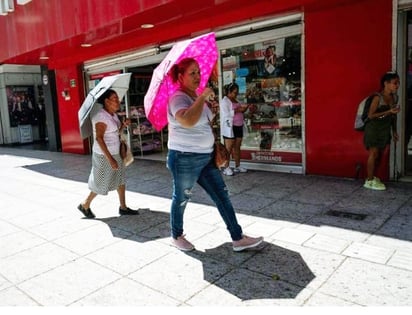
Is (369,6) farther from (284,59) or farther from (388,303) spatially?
(388,303)

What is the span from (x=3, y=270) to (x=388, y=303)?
3171 millimetres

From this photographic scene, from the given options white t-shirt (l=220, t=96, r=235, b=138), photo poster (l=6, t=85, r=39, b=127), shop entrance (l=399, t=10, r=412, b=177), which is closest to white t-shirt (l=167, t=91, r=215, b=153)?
white t-shirt (l=220, t=96, r=235, b=138)

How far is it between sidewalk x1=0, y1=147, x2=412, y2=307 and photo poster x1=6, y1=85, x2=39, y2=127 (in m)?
11.4

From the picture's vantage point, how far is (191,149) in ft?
11.0

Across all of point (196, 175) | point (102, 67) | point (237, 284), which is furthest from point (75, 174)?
point (237, 284)

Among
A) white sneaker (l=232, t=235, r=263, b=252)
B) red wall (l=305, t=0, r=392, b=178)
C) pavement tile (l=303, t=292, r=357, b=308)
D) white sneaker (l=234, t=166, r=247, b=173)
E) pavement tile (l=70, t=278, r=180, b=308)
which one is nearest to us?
pavement tile (l=303, t=292, r=357, b=308)

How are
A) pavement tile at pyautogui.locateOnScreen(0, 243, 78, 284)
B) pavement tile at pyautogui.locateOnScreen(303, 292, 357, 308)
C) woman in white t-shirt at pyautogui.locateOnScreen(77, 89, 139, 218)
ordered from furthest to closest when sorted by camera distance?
woman in white t-shirt at pyautogui.locateOnScreen(77, 89, 139, 218), pavement tile at pyautogui.locateOnScreen(0, 243, 78, 284), pavement tile at pyautogui.locateOnScreen(303, 292, 357, 308)

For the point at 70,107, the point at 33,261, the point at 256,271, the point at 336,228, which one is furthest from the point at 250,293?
the point at 70,107

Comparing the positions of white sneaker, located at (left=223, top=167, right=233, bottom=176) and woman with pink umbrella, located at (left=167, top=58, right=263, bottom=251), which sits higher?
woman with pink umbrella, located at (left=167, top=58, right=263, bottom=251)

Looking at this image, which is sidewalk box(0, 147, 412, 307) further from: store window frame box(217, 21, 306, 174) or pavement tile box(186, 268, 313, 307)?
store window frame box(217, 21, 306, 174)

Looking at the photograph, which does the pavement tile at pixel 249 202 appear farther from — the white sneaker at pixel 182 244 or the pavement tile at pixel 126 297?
the pavement tile at pixel 126 297

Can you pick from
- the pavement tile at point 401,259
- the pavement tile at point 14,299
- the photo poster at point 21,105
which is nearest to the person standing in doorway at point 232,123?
the pavement tile at point 401,259

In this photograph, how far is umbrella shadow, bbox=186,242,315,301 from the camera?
289 cm

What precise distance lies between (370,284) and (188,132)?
1844 millimetres
